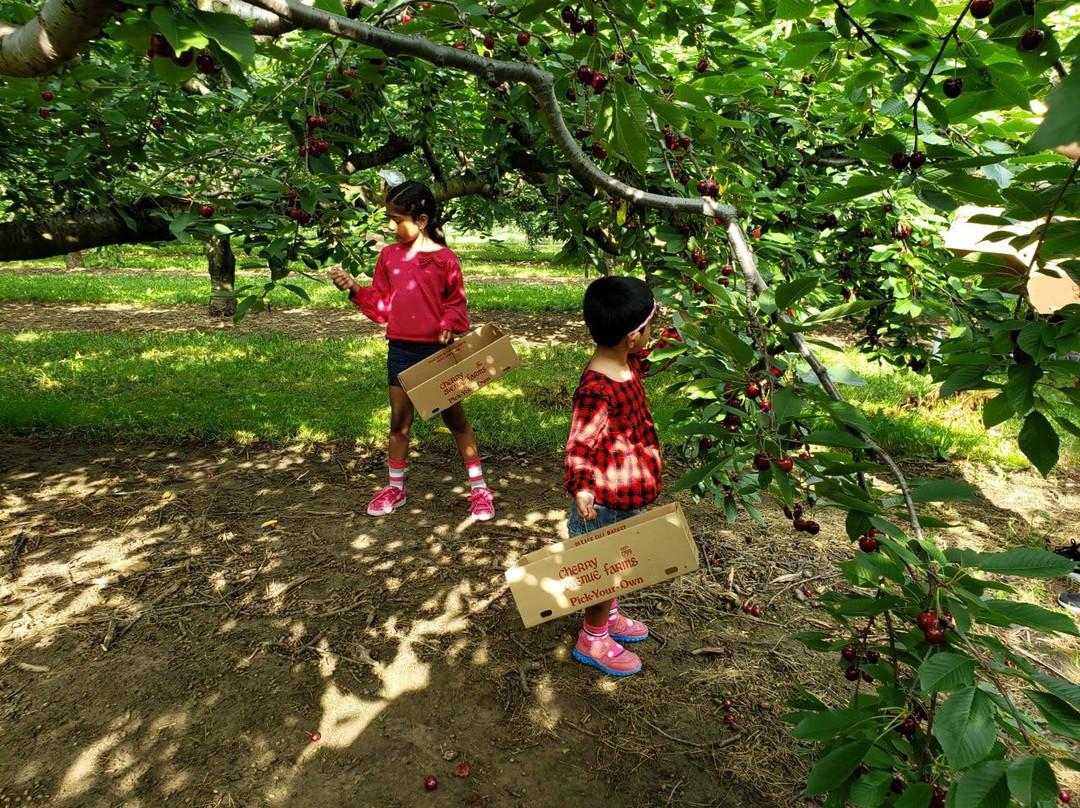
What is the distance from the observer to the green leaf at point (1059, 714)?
2.95 feet

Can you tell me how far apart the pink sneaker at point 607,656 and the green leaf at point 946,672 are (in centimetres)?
180

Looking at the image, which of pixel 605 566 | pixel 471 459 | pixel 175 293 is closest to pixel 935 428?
pixel 471 459

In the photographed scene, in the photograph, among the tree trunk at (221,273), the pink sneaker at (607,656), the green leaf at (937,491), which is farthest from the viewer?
the tree trunk at (221,273)

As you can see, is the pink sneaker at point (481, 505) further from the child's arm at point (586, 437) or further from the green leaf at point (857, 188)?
the green leaf at point (857, 188)

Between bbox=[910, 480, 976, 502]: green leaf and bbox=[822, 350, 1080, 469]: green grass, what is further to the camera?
bbox=[822, 350, 1080, 469]: green grass

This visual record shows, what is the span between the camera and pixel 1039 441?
1173 mm

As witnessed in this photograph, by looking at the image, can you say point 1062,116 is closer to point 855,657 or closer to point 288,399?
point 855,657

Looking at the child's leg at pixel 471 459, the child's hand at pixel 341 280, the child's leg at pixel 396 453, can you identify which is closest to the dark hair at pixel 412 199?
the child's hand at pixel 341 280

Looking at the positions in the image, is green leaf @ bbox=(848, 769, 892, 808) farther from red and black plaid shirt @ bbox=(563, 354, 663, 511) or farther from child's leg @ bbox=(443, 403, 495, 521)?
child's leg @ bbox=(443, 403, 495, 521)

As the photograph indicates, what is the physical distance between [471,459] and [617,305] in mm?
1855

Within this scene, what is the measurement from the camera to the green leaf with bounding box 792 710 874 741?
114cm

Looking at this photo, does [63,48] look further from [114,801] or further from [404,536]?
[404,536]

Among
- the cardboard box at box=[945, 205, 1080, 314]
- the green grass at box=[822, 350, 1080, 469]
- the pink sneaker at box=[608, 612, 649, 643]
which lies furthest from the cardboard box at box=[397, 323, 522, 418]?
the green grass at box=[822, 350, 1080, 469]

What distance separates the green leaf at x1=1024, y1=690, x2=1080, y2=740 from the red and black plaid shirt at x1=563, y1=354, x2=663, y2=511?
1534mm
